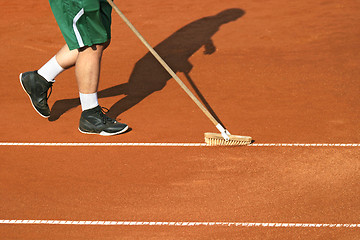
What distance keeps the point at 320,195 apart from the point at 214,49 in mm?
3778

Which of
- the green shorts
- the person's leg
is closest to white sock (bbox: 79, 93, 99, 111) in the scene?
the person's leg

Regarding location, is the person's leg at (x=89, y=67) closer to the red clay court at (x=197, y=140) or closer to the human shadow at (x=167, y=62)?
the red clay court at (x=197, y=140)

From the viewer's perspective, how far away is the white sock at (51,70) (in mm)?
6102

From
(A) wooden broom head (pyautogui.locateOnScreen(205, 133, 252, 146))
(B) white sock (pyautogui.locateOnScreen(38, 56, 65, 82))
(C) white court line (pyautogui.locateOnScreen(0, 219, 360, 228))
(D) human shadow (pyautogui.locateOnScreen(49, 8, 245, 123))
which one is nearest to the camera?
(C) white court line (pyautogui.locateOnScreen(0, 219, 360, 228))

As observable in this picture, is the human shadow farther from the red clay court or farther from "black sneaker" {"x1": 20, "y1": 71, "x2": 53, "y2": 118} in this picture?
"black sneaker" {"x1": 20, "y1": 71, "x2": 53, "y2": 118}

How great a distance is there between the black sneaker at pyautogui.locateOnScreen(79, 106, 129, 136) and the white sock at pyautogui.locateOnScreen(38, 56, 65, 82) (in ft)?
1.70

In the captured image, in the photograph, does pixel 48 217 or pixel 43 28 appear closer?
pixel 48 217

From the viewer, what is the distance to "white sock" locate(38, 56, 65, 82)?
6102mm

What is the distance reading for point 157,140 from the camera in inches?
231

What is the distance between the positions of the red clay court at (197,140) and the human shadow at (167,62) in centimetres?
3

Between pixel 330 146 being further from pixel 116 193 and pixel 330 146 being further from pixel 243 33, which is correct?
pixel 243 33

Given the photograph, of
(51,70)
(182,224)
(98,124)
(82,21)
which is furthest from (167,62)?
(182,224)

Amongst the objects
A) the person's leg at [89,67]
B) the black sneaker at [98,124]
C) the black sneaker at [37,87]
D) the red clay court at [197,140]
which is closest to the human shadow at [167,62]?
the red clay court at [197,140]

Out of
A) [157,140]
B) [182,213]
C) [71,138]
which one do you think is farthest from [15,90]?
[182,213]
